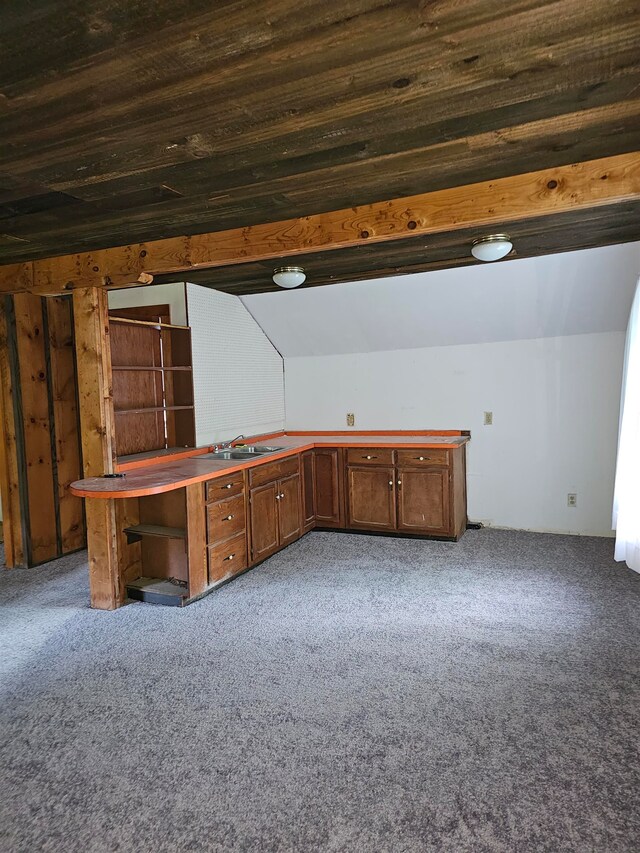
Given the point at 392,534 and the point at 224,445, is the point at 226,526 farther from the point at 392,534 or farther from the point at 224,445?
the point at 392,534

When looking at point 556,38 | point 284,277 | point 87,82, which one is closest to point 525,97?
point 556,38

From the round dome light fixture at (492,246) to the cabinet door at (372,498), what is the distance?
191 cm

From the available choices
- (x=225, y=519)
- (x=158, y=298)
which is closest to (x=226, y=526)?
(x=225, y=519)

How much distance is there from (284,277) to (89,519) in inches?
78.0

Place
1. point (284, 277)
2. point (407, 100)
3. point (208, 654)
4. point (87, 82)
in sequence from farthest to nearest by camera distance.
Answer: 1. point (284, 277)
2. point (208, 654)
3. point (407, 100)
4. point (87, 82)

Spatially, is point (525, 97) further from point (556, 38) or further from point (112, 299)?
point (112, 299)

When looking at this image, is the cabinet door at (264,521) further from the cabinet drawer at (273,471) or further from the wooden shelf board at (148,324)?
the wooden shelf board at (148,324)

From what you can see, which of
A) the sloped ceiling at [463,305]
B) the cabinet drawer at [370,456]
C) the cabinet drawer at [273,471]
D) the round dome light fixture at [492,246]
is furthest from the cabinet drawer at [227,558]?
the round dome light fixture at [492,246]

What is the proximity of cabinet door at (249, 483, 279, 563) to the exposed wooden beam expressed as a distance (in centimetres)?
165

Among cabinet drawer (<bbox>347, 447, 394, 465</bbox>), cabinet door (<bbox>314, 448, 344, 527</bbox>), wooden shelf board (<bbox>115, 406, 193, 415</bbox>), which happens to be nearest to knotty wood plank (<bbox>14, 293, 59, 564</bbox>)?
wooden shelf board (<bbox>115, 406, 193, 415</bbox>)

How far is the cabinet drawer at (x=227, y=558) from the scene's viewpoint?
3.38 meters

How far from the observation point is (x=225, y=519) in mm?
3484

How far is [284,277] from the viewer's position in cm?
356

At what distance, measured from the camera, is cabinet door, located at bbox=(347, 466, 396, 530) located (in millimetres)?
4438
